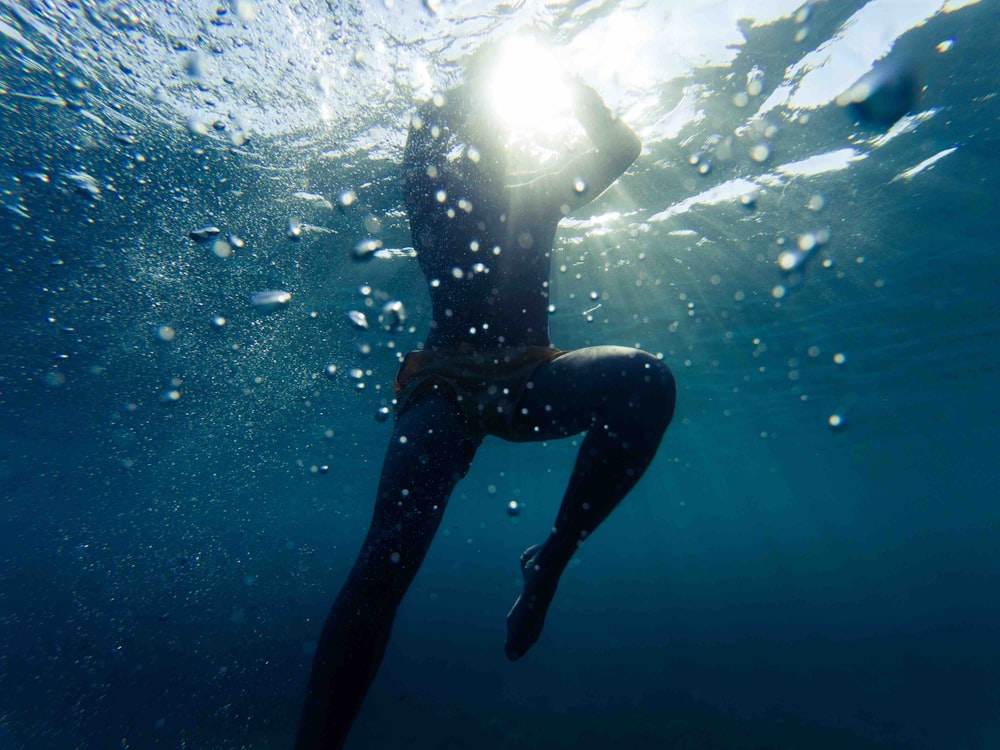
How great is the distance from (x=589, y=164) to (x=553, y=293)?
1199 cm

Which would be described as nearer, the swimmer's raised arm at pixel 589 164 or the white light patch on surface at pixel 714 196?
the swimmer's raised arm at pixel 589 164

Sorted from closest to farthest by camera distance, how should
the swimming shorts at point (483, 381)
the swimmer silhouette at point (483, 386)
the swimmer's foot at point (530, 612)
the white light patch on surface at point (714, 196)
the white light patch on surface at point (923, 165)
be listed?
1. the swimmer silhouette at point (483, 386)
2. the swimmer's foot at point (530, 612)
3. the swimming shorts at point (483, 381)
4. the white light patch on surface at point (923, 165)
5. the white light patch on surface at point (714, 196)

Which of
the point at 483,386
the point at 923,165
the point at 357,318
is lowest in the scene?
the point at 483,386

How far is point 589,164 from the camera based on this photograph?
3203mm

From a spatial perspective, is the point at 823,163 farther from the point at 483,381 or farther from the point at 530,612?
the point at 530,612

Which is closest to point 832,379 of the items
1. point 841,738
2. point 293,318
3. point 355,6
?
point 841,738

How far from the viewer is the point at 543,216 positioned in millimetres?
3189

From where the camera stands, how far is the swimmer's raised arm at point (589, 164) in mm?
3145

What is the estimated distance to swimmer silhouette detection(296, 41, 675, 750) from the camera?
181cm

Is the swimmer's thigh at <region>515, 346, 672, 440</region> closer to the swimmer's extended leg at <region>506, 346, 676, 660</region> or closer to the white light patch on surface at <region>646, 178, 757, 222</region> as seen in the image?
the swimmer's extended leg at <region>506, 346, 676, 660</region>

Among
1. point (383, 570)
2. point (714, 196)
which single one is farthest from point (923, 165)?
point (383, 570)

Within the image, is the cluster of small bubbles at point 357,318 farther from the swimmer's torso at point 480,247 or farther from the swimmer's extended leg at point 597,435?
the swimmer's extended leg at point 597,435

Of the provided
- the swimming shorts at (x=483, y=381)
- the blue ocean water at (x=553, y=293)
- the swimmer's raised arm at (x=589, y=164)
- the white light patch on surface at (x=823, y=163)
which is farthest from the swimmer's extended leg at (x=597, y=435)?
the white light patch on surface at (x=823, y=163)

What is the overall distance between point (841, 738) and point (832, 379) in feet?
59.1
